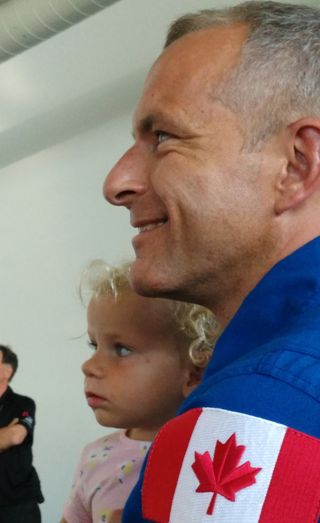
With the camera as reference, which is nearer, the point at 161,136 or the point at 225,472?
the point at 225,472

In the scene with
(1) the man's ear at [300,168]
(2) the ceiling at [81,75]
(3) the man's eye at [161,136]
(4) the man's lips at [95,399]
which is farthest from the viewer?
(2) the ceiling at [81,75]

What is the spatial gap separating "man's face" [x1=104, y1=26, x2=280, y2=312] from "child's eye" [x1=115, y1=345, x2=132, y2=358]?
0.54m

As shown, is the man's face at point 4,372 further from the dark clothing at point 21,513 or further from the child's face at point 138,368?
the child's face at point 138,368

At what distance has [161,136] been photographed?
1.19 meters

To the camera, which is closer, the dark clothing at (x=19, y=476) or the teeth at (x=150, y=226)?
the teeth at (x=150, y=226)

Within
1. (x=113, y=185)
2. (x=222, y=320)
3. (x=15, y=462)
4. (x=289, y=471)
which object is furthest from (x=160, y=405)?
(x=15, y=462)

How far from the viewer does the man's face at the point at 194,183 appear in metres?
1.08

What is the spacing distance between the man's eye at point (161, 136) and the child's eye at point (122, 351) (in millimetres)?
603

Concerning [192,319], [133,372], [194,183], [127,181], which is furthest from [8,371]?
[194,183]

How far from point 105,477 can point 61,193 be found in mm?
3311

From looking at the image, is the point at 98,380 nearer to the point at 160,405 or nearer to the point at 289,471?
the point at 160,405

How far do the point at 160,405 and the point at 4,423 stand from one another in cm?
186

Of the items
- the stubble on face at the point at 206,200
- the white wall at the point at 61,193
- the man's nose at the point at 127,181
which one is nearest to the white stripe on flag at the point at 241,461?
the stubble on face at the point at 206,200

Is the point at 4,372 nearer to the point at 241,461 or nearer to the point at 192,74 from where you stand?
the point at 192,74
